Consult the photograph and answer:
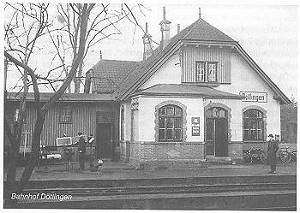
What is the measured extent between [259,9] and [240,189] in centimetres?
481

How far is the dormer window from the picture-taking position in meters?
18.3

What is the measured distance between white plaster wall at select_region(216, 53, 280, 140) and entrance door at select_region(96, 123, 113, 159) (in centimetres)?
520

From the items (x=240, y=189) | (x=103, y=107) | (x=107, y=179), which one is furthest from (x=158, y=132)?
(x=240, y=189)

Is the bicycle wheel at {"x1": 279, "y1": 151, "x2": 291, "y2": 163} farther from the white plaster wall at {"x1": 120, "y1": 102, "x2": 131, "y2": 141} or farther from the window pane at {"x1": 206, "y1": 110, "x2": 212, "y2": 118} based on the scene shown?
the white plaster wall at {"x1": 120, "y1": 102, "x2": 131, "y2": 141}

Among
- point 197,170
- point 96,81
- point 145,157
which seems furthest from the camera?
point 96,81

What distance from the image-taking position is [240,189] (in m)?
11.4

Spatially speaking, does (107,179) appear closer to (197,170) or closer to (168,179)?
(168,179)

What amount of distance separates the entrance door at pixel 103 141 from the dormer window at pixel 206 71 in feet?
15.0

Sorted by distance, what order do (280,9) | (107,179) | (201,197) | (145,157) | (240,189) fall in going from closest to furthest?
(201,197), (280,9), (240,189), (107,179), (145,157)

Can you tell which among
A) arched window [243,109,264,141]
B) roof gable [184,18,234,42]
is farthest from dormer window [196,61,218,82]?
arched window [243,109,264,141]

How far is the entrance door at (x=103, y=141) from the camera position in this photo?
19164mm

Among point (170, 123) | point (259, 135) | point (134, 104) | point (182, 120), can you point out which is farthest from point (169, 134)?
point (259, 135)

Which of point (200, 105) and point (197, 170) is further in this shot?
point (200, 105)

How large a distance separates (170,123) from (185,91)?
140 cm
